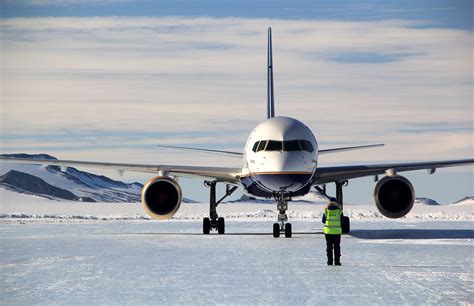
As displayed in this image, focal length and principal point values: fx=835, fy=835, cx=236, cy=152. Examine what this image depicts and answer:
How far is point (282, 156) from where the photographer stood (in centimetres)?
2688

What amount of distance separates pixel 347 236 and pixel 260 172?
4.16m

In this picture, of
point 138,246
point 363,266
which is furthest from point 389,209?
point 363,266

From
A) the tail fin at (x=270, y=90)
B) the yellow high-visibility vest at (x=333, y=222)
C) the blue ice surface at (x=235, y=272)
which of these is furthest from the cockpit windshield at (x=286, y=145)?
the tail fin at (x=270, y=90)

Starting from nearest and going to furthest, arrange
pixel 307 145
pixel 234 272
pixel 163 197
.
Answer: pixel 234 272 → pixel 307 145 → pixel 163 197

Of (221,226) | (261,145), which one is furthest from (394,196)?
(221,226)

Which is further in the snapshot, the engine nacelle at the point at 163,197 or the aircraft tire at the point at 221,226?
the aircraft tire at the point at 221,226

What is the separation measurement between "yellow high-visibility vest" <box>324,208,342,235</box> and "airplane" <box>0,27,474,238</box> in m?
7.22

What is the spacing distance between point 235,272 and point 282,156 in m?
10.7

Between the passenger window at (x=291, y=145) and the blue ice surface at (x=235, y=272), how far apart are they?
313 centimetres

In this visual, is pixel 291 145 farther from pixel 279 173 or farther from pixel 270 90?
pixel 270 90

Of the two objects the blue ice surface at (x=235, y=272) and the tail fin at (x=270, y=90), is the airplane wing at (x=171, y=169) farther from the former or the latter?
the tail fin at (x=270, y=90)

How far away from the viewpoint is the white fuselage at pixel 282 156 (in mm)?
26766

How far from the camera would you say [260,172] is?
27.5 metres

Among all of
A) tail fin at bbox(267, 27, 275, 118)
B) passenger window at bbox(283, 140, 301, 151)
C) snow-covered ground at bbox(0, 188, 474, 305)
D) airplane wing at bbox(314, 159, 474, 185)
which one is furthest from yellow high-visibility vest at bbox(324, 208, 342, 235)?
tail fin at bbox(267, 27, 275, 118)
